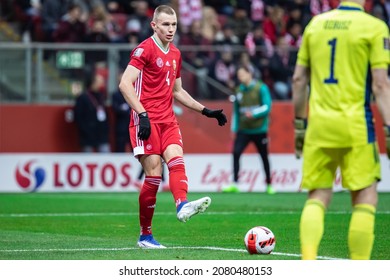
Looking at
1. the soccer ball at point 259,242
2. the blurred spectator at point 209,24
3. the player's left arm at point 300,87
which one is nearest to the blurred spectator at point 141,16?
the blurred spectator at point 209,24

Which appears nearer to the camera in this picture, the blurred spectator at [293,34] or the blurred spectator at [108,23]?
the blurred spectator at [108,23]

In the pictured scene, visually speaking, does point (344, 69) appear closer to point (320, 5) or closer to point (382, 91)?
point (382, 91)

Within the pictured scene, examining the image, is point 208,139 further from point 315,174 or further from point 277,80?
point 315,174

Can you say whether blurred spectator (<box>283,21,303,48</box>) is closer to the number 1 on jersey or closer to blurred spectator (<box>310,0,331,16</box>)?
blurred spectator (<box>310,0,331,16</box>)

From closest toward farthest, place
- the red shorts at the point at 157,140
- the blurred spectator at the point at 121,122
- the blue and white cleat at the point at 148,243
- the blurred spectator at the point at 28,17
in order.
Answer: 1. the blue and white cleat at the point at 148,243
2. the red shorts at the point at 157,140
3. the blurred spectator at the point at 121,122
4. the blurred spectator at the point at 28,17

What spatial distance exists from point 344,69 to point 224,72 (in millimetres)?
16711

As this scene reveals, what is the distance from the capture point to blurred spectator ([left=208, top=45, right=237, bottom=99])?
976 inches

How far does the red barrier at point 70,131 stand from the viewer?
81.0ft

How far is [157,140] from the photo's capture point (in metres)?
11.2

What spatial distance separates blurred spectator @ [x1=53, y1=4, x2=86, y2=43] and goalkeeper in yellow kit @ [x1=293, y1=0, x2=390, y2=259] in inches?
670

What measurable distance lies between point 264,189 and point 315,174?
15.7 meters

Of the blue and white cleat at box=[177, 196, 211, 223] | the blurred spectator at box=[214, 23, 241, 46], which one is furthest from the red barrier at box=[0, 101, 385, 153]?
the blue and white cleat at box=[177, 196, 211, 223]

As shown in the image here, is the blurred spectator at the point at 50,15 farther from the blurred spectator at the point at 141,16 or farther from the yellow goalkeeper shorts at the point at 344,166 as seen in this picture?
the yellow goalkeeper shorts at the point at 344,166

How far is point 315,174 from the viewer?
8258 mm
